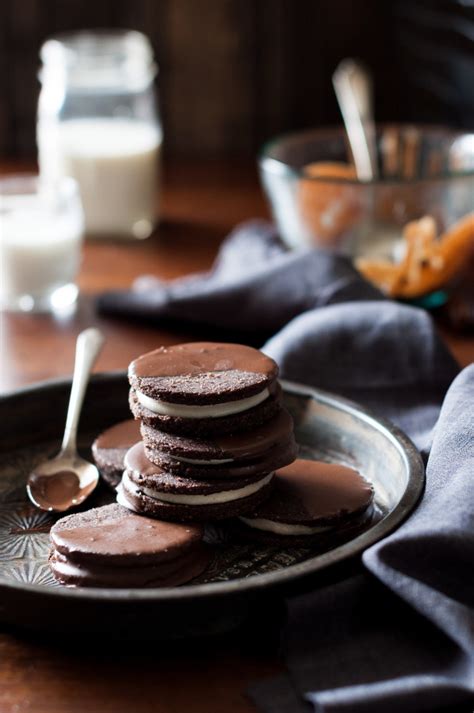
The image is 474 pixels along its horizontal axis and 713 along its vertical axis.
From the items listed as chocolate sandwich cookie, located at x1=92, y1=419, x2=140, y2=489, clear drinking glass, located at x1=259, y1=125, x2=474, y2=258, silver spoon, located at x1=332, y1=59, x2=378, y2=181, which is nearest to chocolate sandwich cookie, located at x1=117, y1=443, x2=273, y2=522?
chocolate sandwich cookie, located at x1=92, y1=419, x2=140, y2=489

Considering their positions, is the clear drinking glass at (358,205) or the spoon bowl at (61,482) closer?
the spoon bowl at (61,482)

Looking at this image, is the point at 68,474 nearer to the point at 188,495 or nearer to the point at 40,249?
the point at 188,495

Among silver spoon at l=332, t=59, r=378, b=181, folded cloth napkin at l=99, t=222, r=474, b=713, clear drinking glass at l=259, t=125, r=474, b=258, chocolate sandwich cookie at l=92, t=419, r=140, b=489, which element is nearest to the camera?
folded cloth napkin at l=99, t=222, r=474, b=713

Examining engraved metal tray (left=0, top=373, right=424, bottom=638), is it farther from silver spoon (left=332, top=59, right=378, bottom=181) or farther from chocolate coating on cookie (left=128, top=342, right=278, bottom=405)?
silver spoon (left=332, top=59, right=378, bottom=181)

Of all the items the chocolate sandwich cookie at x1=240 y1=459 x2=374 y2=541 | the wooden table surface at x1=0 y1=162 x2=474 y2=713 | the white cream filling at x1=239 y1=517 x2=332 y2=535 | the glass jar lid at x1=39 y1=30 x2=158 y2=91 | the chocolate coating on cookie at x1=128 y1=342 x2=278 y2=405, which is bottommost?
the wooden table surface at x1=0 y1=162 x2=474 y2=713

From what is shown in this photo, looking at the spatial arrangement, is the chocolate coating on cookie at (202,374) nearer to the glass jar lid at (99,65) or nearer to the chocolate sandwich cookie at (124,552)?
the chocolate sandwich cookie at (124,552)

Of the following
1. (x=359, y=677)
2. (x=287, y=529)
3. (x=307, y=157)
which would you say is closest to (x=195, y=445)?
(x=287, y=529)

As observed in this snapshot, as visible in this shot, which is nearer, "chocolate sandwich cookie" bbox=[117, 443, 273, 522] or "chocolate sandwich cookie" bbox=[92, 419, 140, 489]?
"chocolate sandwich cookie" bbox=[117, 443, 273, 522]

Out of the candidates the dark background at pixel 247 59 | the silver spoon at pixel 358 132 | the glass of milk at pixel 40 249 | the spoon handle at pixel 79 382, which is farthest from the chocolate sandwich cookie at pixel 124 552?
the dark background at pixel 247 59
